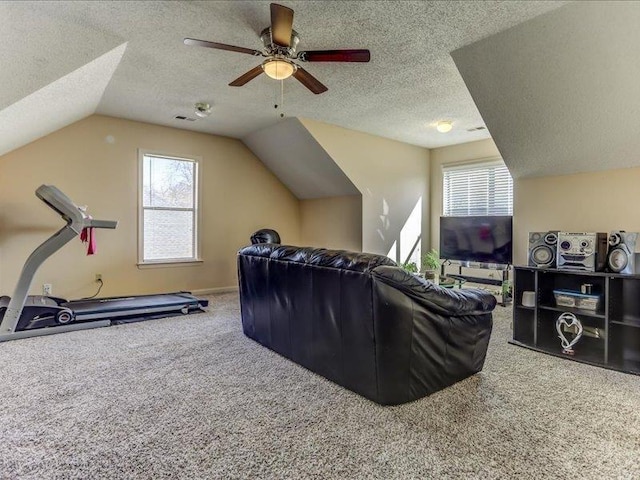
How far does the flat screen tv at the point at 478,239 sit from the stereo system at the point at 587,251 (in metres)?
1.40

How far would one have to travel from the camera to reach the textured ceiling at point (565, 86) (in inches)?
94.1

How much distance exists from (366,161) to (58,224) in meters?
Answer: 4.33

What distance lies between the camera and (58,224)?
4.61m

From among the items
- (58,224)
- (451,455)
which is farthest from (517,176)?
(58,224)

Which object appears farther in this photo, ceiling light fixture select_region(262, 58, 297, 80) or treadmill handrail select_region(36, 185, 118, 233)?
treadmill handrail select_region(36, 185, 118, 233)

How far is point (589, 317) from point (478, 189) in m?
3.08

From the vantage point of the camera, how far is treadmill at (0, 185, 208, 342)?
3.50 meters

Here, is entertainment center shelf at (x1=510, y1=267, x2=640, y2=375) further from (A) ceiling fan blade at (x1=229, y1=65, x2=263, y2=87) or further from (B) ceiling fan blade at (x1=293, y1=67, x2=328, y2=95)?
(A) ceiling fan blade at (x1=229, y1=65, x2=263, y2=87)

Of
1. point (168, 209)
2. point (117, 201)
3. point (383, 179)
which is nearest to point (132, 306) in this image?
point (117, 201)

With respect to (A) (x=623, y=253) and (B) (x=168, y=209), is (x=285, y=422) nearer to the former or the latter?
(A) (x=623, y=253)

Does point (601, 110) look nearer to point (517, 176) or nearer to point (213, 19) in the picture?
point (517, 176)

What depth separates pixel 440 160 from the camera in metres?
6.51

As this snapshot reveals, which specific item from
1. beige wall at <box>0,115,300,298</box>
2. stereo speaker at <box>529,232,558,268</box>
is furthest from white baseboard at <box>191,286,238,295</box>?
stereo speaker at <box>529,232,558,268</box>

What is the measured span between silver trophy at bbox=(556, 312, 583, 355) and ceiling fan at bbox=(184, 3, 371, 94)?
9.02ft
